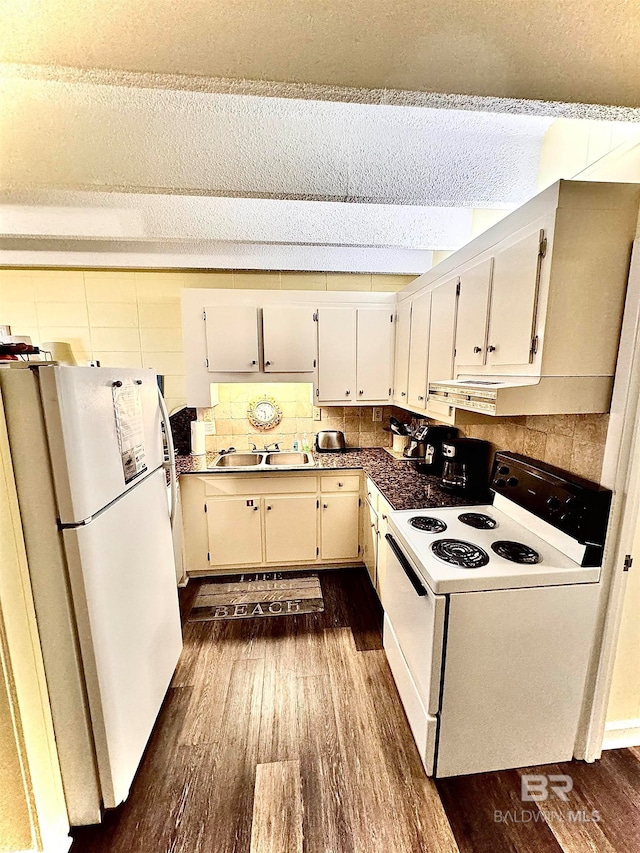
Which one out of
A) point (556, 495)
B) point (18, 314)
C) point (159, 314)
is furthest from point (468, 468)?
point (18, 314)

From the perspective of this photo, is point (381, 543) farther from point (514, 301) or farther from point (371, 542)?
point (514, 301)

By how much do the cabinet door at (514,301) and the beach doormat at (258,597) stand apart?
80.6 inches

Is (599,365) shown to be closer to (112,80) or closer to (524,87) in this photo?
(524,87)

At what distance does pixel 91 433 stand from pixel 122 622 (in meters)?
0.75

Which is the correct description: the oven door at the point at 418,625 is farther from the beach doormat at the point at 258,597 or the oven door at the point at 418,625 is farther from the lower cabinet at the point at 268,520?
the lower cabinet at the point at 268,520

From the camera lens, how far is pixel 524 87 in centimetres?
95

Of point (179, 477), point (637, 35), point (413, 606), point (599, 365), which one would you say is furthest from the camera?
point (179, 477)

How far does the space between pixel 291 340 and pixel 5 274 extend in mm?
2468

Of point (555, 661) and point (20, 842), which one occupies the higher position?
point (555, 661)

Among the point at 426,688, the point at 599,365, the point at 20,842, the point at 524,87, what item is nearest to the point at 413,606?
the point at 426,688

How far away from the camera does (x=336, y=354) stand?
294 centimetres

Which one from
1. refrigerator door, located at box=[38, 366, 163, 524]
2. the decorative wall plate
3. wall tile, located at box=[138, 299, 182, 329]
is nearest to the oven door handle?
refrigerator door, located at box=[38, 366, 163, 524]

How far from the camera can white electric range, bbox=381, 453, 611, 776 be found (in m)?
1.32

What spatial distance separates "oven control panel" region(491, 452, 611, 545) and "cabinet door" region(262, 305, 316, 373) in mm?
1684
